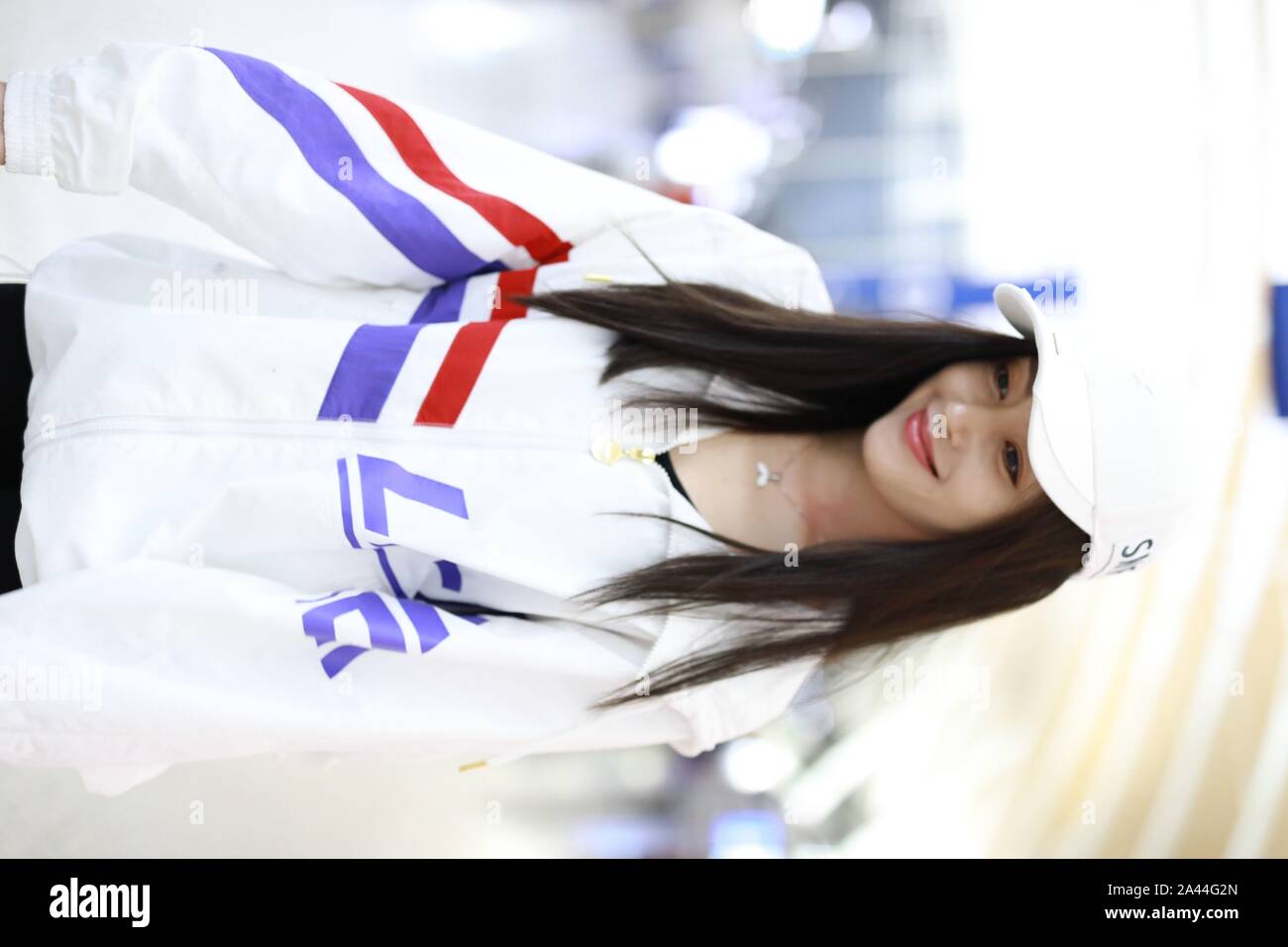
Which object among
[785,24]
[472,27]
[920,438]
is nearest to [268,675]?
[920,438]

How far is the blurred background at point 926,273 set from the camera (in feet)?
6.57

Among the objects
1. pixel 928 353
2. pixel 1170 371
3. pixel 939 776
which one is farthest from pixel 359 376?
pixel 939 776

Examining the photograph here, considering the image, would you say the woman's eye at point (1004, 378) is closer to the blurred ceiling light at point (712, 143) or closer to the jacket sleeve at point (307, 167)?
the jacket sleeve at point (307, 167)

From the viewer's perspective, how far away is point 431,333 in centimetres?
104

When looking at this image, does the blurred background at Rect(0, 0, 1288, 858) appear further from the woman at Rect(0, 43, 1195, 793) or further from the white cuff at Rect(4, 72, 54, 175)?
the white cuff at Rect(4, 72, 54, 175)

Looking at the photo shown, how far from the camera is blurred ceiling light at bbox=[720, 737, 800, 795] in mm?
2727

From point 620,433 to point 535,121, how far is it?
2.13 m

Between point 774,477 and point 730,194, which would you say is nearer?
point 774,477

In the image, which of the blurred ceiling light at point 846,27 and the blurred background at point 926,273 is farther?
the blurred ceiling light at point 846,27

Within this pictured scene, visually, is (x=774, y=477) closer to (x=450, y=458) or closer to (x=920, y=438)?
(x=920, y=438)

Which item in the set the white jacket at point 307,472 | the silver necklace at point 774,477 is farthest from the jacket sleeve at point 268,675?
the silver necklace at point 774,477

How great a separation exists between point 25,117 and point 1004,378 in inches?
40.4

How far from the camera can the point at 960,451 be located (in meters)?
1.05

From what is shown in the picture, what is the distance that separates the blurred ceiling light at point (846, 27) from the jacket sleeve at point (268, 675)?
280 cm
